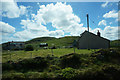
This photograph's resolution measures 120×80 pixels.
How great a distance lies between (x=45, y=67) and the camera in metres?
8.34

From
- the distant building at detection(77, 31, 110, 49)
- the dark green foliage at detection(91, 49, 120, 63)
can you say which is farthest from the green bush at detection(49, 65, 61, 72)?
the distant building at detection(77, 31, 110, 49)

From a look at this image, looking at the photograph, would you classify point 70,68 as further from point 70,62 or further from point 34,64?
point 34,64

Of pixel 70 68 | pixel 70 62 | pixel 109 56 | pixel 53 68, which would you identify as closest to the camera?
pixel 70 68

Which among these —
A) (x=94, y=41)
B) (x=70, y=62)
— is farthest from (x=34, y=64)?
(x=94, y=41)

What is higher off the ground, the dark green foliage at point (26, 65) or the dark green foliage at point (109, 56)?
the dark green foliage at point (109, 56)

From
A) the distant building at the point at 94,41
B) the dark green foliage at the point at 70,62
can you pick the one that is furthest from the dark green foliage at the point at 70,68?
the distant building at the point at 94,41

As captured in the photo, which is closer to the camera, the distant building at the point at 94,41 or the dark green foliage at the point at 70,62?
the dark green foliage at the point at 70,62

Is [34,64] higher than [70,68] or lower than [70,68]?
lower

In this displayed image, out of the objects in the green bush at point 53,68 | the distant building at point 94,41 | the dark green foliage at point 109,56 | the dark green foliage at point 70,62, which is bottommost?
the green bush at point 53,68

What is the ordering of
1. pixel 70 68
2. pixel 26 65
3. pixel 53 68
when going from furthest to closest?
1. pixel 26 65
2. pixel 53 68
3. pixel 70 68

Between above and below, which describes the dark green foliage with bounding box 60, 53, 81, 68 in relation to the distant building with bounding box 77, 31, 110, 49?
below

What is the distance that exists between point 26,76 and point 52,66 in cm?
271

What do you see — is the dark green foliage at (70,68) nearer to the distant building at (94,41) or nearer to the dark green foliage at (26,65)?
the dark green foliage at (26,65)

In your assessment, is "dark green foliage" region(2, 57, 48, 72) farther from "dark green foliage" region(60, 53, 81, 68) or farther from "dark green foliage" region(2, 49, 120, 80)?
"dark green foliage" region(60, 53, 81, 68)
